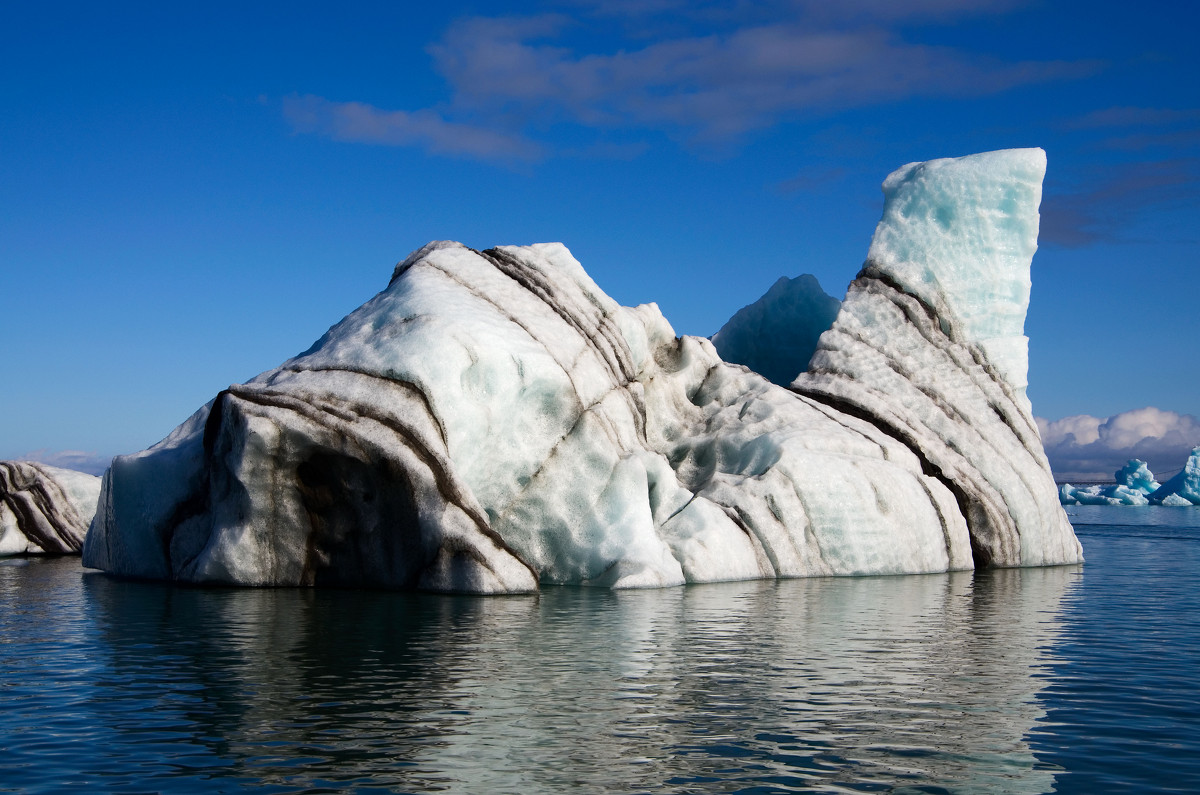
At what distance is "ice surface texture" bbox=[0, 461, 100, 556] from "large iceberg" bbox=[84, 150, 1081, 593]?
21.8 ft

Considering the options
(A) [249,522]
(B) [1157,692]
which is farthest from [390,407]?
(B) [1157,692]

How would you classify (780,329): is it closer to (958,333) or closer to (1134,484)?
(958,333)

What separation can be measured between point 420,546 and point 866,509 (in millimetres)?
7876

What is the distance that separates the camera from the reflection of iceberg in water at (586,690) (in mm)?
6141

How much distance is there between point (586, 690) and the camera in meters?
8.19

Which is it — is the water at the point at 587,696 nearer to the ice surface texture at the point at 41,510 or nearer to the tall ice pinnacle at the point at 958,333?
the tall ice pinnacle at the point at 958,333

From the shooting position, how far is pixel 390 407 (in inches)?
580

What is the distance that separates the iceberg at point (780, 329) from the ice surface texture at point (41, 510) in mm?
15341

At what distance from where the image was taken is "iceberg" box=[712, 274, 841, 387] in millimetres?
27500

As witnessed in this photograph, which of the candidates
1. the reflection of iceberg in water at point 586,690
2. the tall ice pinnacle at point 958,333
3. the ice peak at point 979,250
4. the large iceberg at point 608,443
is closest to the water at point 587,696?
the reflection of iceberg in water at point 586,690

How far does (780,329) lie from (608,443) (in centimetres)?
1246

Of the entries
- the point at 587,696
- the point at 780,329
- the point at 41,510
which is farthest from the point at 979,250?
the point at 41,510

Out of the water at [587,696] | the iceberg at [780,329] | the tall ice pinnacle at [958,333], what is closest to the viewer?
the water at [587,696]

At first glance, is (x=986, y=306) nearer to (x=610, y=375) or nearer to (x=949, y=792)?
(x=610, y=375)
